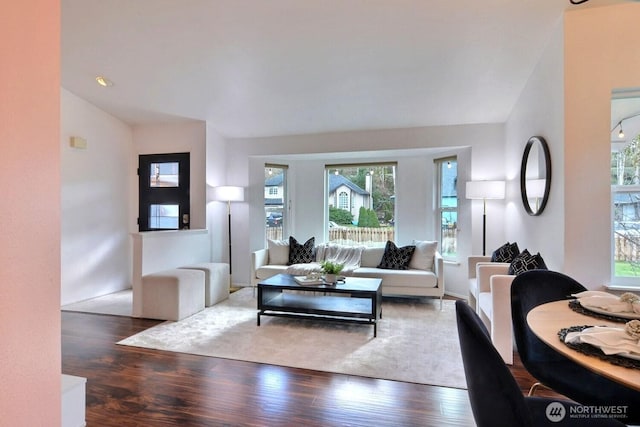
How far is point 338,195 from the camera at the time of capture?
5.72m

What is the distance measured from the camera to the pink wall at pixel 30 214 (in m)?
0.84

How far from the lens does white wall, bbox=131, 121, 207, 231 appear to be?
502 cm

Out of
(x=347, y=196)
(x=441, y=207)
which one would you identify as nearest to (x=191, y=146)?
(x=347, y=196)

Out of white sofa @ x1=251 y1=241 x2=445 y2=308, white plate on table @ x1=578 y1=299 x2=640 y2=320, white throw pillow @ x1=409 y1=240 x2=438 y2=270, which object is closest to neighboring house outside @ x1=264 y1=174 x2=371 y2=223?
white sofa @ x1=251 y1=241 x2=445 y2=308

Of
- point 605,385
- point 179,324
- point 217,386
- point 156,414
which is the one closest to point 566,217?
point 605,385

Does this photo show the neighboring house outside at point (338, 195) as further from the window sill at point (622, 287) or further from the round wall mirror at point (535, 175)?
the window sill at point (622, 287)

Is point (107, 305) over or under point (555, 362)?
under

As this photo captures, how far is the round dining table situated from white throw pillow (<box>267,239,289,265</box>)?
3.87 m

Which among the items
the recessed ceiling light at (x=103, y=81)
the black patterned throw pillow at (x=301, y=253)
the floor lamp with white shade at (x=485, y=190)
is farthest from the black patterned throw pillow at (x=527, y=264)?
the recessed ceiling light at (x=103, y=81)

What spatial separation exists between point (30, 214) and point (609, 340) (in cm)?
173

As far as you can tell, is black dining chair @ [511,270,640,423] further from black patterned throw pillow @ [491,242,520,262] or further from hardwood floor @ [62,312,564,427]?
black patterned throw pillow @ [491,242,520,262]

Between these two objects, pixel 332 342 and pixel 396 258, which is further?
pixel 396 258

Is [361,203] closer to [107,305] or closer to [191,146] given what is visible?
[191,146]

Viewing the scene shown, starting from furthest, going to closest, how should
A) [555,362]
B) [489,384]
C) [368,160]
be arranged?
[368,160]
[555,362]
[489,384]
